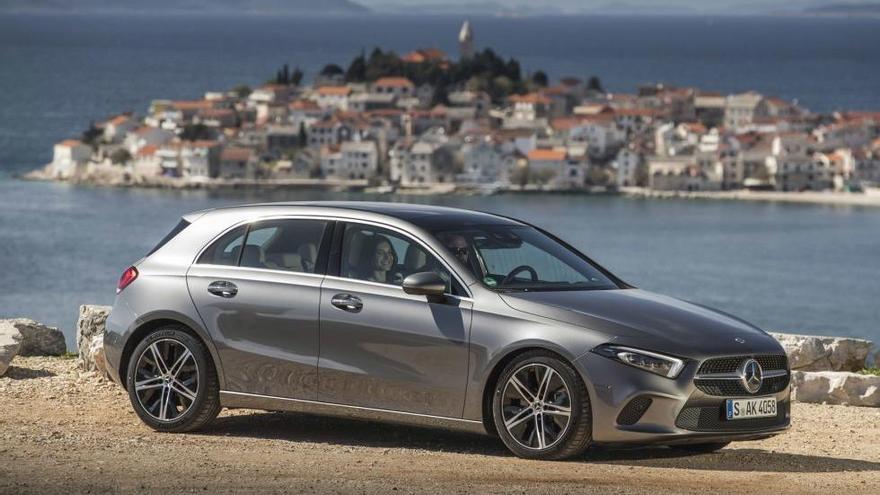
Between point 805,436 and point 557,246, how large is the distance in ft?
5.45

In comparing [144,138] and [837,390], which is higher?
[837,390]

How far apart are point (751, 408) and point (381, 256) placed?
174cm

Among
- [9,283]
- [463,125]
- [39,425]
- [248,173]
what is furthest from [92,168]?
[39,425]

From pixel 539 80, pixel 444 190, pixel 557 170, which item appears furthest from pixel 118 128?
pixel 539 80

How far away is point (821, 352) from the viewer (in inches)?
461

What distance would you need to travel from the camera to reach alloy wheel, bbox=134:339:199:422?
8.23 m

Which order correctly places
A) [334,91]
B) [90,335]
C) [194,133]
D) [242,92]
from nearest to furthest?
1. [90,335]
2. [194,133]
3. [334,91]
4. [242,92]

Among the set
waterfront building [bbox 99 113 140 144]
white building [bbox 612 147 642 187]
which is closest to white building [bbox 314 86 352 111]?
waterfront building [bbox 99 113 140 144]

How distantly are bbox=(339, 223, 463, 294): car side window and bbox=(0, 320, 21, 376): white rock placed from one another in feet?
10.1

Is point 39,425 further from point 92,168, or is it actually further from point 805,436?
point 92,168

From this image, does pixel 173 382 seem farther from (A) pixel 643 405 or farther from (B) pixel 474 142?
(B) pixel 474 142

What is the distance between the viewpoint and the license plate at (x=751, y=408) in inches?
291

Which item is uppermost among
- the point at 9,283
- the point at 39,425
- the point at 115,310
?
the point at 115,310

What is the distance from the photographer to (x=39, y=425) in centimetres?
848
